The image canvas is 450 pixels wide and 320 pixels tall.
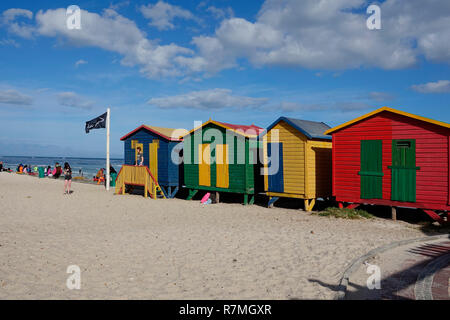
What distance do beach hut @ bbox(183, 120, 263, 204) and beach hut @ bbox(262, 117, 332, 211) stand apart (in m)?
1.16

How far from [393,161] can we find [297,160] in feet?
11.7

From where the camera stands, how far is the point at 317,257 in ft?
24.8

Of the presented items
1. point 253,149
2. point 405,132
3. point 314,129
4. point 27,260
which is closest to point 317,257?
point 27,260

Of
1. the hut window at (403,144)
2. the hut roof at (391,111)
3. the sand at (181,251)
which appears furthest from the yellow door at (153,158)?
the hut window at (403,144)

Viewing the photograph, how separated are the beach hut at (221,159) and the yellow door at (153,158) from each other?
191cm

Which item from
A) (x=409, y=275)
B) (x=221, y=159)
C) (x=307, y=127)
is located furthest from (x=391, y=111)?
(x=221, y=159)

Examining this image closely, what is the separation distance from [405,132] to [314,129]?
3.82m

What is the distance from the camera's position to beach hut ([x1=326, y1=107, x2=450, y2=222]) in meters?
11.3

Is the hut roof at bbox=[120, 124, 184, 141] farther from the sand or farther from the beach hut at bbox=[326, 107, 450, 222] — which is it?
the beach hut at bbox=[326, 107, 450, 222]

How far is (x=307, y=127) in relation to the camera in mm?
14766

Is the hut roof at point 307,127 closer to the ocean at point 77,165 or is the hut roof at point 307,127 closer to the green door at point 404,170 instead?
the green door at point 404,170

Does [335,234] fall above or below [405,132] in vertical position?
below

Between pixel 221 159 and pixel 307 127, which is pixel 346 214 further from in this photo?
pixel 221 159
